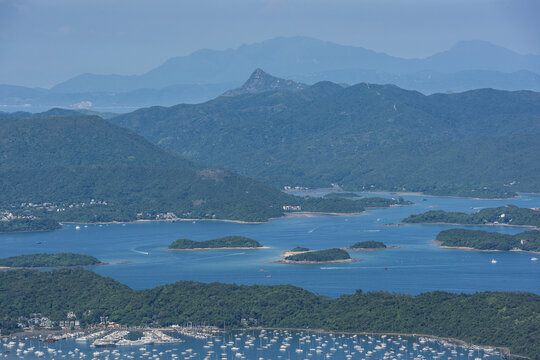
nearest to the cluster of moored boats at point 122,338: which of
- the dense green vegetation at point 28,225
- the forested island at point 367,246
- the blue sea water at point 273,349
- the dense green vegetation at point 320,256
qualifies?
the blue sea water at point 273,349

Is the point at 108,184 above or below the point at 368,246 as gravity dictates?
above

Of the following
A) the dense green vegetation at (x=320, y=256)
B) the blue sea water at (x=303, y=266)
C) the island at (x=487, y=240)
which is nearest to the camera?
the blue sea water at (x=303, y=266)

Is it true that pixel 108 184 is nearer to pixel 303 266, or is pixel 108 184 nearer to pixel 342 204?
pixel 342 204

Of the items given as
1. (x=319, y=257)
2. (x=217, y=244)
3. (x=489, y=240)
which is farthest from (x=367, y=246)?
(x=217, y=244)

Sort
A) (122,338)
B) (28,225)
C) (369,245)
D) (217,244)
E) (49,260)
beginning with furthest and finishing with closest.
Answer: (28,225) < (217,244) < (369,245) < (49,260) < (122,338)

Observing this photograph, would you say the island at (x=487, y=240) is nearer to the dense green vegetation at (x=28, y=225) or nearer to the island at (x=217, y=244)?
the island at (x=217, y=244)

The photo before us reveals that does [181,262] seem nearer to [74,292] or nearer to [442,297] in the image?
[74,292]

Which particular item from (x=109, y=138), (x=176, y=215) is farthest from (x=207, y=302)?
(x=109, y=138)
